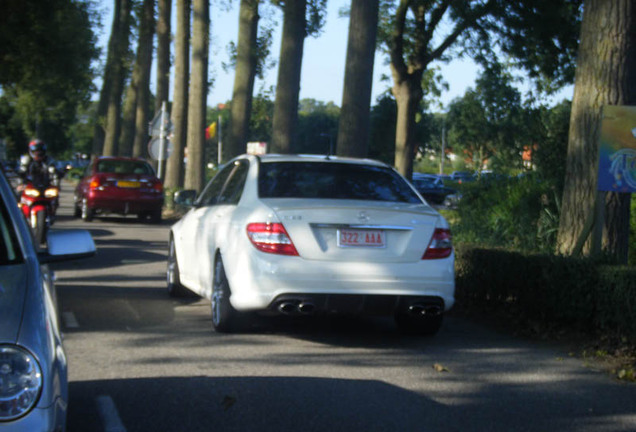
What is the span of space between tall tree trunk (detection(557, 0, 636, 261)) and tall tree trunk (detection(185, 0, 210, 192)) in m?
19.8

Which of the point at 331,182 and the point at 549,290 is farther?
the point at 549,290

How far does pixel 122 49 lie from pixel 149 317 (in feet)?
112

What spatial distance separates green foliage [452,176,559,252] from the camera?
13.7 metres

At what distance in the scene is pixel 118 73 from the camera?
42.8 m

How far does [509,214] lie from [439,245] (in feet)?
23.7

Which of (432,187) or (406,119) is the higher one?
(406,119)

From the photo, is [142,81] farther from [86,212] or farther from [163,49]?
[86,212]

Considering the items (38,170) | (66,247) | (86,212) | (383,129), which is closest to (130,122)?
(86,212)

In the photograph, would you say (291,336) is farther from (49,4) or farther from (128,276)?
(49,4)

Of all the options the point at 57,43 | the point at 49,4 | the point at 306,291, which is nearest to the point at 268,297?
the point at 306,291

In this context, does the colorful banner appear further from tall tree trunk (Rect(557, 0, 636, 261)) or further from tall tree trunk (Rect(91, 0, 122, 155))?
tall tree trunk (Rect(91, 0, 122, 155))

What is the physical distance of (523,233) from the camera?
46.3 feet

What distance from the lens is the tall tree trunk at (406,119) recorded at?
87.9 ft

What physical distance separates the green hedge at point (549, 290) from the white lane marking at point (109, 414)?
159 inches
